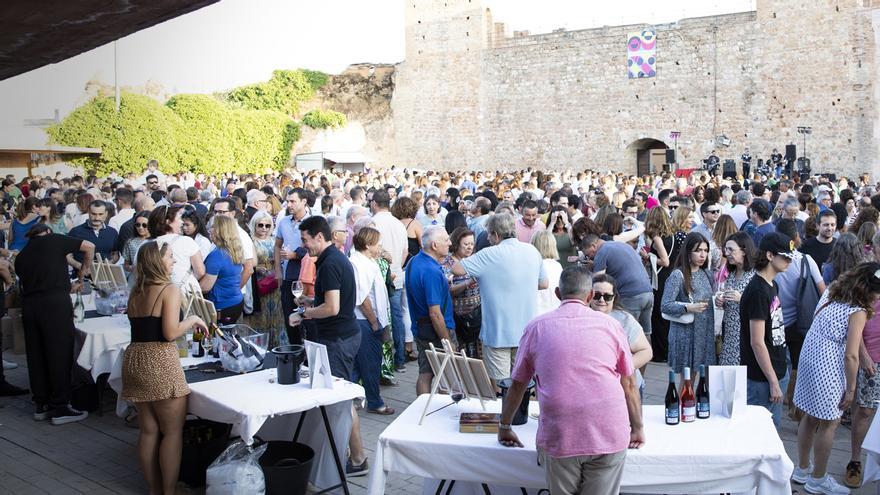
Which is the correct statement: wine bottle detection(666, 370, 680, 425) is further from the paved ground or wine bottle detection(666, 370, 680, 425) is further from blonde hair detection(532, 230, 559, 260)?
blonde hair detection(532, 230, 559, 260)

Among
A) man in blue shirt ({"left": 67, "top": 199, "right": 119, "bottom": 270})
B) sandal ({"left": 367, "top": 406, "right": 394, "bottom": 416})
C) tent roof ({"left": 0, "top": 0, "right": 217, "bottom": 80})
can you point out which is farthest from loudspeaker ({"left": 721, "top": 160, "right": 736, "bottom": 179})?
tent roof ({"left": 0, "top": 0, "right": 217, "bottom": 80})

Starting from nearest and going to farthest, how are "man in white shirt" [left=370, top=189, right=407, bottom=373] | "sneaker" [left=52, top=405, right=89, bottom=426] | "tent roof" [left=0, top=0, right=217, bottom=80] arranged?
"tent roof" [left=0, top=0, right=217, bottom=80]
"sneaker" [left=52, top=405, right=89, bottom=426]
"man in white shirt" [left=370, top=189, right=407, bottom=373]

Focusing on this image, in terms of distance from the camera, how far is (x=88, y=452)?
5.20 metres

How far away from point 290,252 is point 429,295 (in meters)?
1.89

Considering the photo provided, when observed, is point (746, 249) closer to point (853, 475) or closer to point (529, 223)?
point (853, 475)

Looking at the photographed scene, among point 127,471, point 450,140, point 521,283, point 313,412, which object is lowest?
point 127,471

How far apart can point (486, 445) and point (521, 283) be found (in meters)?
1.85

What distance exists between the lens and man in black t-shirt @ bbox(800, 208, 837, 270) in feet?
20.5

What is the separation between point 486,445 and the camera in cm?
329

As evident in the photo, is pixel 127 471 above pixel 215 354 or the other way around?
the other way around

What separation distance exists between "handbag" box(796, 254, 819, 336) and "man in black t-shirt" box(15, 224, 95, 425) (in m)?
4.93

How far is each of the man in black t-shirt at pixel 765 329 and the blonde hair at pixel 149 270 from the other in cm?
301

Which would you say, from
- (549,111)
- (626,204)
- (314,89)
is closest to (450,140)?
(549,111)

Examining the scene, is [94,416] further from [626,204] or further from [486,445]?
[626,204]
